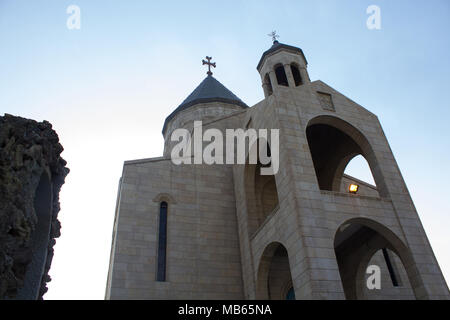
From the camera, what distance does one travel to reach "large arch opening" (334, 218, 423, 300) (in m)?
14.6

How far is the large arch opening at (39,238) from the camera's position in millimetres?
6504

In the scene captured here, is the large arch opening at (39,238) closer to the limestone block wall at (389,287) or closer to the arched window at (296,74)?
the limestone block wall at (389,287)

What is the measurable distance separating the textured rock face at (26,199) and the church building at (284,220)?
20.3 ft

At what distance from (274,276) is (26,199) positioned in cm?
1103

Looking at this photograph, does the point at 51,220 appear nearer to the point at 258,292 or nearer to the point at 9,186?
the point at 9,186

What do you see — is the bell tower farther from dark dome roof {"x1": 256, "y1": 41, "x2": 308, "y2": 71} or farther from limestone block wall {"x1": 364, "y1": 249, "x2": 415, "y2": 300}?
limestone block wall {"x1": 364, "y1": 249, "x2": 415, "y2": 300}

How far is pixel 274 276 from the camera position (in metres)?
14.4

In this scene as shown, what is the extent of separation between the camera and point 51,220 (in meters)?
7.09

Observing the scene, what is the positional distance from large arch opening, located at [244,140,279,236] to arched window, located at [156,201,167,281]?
342cm

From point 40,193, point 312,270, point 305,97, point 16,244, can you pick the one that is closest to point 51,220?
point 40,193

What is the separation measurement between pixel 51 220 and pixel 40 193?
0.60 metres

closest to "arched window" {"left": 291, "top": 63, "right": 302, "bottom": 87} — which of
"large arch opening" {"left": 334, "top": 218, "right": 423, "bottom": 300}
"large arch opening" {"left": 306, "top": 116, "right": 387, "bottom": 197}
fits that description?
"large arch opening" {"left": 306, "top": 116, "right": 387, "bottom": 197}

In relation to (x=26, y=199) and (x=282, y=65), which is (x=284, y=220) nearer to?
(x=26, y=199)
